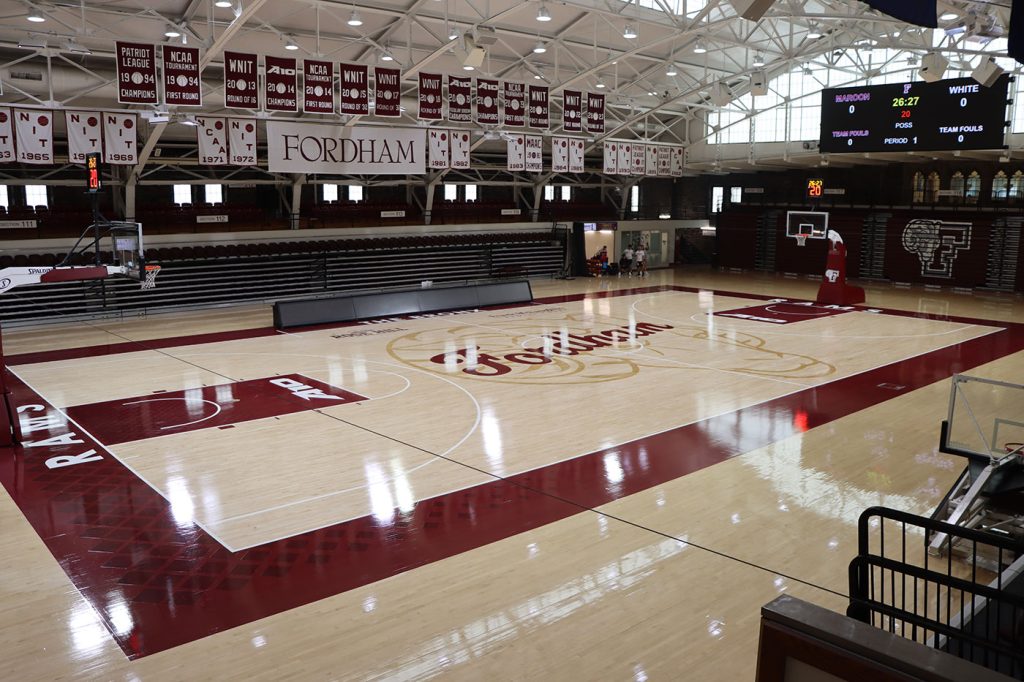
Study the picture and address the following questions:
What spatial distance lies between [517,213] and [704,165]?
7917 millimetres

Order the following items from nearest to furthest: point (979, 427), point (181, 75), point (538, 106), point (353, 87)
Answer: point (979, 427), point (181, 75), point (353, 87), point (538, 106)

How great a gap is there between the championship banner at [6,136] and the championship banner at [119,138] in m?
1.85

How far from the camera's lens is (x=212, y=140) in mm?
19531

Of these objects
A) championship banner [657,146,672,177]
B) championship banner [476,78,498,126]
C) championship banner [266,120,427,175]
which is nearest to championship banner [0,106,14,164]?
championship banner [266,120,427,175]

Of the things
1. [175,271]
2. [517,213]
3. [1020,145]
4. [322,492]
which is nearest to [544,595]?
[322,492]

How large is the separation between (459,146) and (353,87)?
533cm

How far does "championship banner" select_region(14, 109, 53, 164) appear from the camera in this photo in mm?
17078

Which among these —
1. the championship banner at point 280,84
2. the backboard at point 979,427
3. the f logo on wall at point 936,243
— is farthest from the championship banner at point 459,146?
the f logo on wall at point 936,243

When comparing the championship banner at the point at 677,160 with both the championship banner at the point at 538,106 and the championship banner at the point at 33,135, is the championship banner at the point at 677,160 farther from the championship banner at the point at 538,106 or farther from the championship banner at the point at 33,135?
the championship banner at the point at 33,135

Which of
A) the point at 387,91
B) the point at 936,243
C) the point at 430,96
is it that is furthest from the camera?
the point at 936,243

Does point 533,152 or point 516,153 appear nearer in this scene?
point 516,153

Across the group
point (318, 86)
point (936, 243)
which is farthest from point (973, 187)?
point (318, 86)

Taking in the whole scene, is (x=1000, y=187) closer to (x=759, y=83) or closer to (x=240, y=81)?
(x=759, y=83)

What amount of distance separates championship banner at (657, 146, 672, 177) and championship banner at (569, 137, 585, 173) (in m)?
4.54
